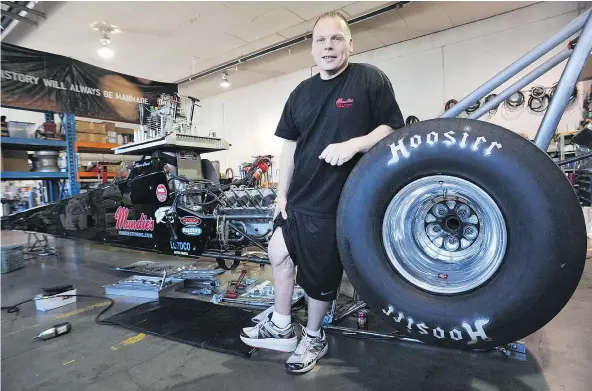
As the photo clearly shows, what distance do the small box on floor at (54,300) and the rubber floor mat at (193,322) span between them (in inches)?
24.5

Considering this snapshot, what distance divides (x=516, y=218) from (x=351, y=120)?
69cm

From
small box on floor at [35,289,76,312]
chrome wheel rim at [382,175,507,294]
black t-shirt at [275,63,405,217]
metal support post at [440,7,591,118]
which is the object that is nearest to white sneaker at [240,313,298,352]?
black t-shirt at [275,63,405,217]

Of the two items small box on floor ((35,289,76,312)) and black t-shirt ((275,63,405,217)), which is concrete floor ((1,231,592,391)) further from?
black t-shirt ((275,63,405,217))

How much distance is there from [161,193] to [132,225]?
48 cm

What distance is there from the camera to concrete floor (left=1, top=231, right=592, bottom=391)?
4.48 feet

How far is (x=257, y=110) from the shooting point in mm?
9633

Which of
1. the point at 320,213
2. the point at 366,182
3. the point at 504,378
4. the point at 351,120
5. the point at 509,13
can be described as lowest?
the point at 504,378

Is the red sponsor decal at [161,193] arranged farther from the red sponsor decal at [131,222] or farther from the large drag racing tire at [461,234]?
the large drag racing tire at [461,234]

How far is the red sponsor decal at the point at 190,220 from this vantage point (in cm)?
246

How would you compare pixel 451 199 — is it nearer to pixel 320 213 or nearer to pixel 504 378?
pixel 320 213

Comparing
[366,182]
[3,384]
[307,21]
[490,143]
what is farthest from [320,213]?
[307,21]

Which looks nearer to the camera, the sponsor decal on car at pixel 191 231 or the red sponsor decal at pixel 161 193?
the sponsor decal on car at pixel 191 231

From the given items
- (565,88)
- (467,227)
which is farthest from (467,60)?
(467,227)

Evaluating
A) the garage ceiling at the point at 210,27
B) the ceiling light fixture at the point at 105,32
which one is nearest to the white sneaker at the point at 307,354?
the garage ceiling at the point at 210,27
